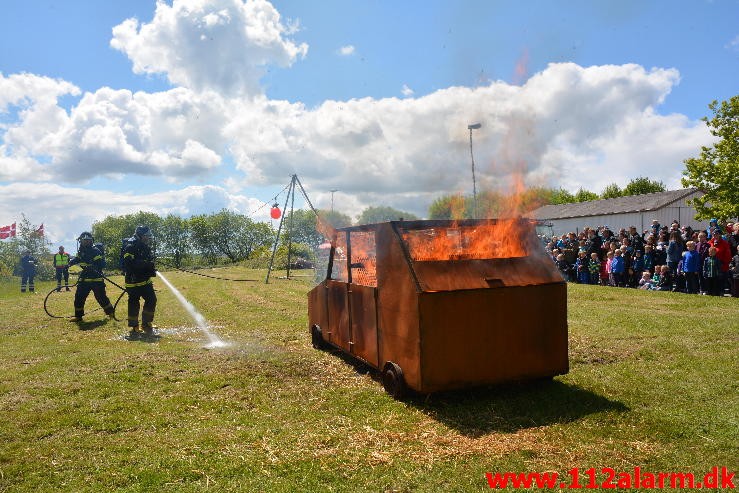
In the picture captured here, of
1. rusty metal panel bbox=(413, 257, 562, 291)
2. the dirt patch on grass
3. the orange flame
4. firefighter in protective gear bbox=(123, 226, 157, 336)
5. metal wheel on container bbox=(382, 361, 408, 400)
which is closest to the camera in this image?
rusty metal panel bbox=(413, 257, 562, 291)

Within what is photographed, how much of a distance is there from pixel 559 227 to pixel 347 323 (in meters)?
46.7

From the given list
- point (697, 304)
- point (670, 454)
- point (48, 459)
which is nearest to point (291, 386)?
point (48, 459)

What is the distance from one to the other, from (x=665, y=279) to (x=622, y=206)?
103 feet

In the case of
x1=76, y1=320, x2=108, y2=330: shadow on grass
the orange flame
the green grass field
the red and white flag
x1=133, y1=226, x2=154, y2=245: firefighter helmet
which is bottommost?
the green grass field

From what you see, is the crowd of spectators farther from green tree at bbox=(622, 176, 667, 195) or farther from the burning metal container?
green tree at bbox=(622, 176, 667, 195)

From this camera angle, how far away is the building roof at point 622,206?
40219 millimetres

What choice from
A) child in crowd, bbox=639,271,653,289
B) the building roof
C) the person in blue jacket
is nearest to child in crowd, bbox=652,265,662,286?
child in crowd, bbox=639,271,653,289

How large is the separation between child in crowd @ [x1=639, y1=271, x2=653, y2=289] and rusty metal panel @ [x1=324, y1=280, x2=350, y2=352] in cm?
1231

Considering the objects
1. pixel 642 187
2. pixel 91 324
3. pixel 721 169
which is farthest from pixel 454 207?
pixel 642 187

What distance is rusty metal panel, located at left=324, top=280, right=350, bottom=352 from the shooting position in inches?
293

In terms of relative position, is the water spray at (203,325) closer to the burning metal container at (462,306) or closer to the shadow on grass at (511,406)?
the burning metal container at (462,306)

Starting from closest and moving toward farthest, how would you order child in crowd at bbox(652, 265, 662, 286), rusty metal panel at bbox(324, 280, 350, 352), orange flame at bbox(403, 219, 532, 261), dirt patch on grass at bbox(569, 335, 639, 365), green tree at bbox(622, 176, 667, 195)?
1. orange flame at bbox(403, 219, 532, 261)
2. rusty metal panel at bbox(324, 280, 350, 352)
3. dirt patch on grass at bbox(569, 335, 639, 365)
4. child in crowd at bbox(652, 265, 662, 286)
5. green tree at bbox(622, 176, 667, 195)

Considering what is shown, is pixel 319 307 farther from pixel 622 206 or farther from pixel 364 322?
pixel 622 206

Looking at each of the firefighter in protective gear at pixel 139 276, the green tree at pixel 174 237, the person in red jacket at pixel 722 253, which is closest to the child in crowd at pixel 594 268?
the person in red jacket at pixel 722 253
